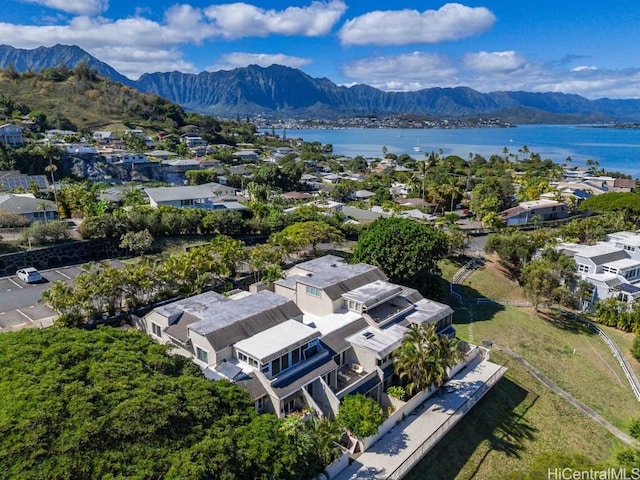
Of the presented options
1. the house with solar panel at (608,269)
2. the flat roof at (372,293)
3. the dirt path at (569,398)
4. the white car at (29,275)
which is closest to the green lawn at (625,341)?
the house with solar panel at (608,269)

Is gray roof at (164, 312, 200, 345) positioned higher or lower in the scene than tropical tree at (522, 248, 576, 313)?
higher

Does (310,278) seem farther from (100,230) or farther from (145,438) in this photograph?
(100,230)

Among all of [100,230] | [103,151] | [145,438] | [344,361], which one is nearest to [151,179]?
[103,151]

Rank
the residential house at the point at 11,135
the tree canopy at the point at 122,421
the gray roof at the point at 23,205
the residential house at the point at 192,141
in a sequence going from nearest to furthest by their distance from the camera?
1. the tree canopy at the point at 122,421
2. the gray roof at the point at 23,205
3. the residential house at the point at 11,135
4. the residential house at the point at 192,141

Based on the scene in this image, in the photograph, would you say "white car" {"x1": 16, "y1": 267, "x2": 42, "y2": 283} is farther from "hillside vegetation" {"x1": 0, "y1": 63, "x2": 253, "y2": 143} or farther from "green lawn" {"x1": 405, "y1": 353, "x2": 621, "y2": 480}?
"hillside vegetation" {"x1": 0, "y1": 63, "x2": 253, "y2": 143}

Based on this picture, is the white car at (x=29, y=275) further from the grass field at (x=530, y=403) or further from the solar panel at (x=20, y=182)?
the grass field at (x=530, y=403)

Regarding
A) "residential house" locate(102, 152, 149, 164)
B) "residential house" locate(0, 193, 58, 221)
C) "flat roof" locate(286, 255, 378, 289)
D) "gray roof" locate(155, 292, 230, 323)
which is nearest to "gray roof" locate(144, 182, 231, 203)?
"residential house" locate(0, 193, 58, 221)

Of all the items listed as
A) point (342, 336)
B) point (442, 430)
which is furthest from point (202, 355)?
point (442, 430)
